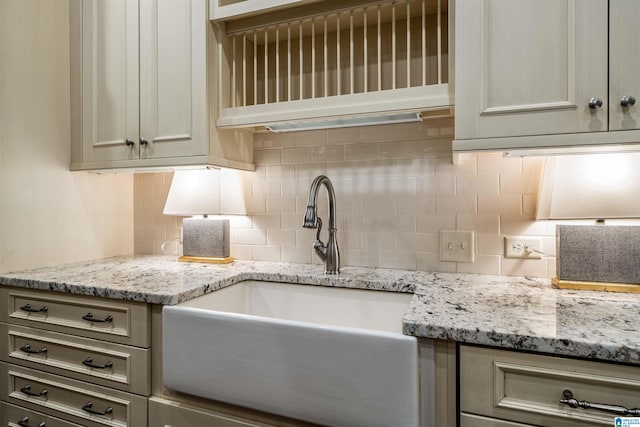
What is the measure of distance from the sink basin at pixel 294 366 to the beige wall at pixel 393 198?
571 millimetres

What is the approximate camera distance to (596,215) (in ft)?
3.66

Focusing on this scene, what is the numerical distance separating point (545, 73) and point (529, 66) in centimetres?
5

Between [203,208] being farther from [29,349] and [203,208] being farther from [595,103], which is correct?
[595,103]

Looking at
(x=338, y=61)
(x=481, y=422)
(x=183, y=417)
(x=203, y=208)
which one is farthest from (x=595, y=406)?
(x=203, y=208)

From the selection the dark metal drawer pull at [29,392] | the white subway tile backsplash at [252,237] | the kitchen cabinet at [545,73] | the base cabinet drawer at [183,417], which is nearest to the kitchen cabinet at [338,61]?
the kitchen cabinet at [545,73]

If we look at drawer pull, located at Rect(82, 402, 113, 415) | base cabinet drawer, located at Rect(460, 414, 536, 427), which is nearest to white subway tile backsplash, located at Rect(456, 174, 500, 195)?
base cabinet drawer, located at Rect(460, 414, 536, 427)

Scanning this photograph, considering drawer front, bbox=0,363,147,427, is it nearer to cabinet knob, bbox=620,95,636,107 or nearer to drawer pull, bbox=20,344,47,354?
drawer pull, bbox=20,344,47,354

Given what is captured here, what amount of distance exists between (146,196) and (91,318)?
0.88 m

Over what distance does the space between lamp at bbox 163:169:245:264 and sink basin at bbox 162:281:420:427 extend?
1.66 feet

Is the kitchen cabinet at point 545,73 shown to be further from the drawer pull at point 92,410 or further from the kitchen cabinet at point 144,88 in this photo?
the drawer pull at point 92,410

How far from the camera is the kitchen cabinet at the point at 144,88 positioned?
1.41 metres

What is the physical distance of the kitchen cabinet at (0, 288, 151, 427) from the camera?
112 cm

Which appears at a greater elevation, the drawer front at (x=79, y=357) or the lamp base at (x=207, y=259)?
the lamp base at (x=207, y=259)

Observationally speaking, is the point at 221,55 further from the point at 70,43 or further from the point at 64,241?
the point at 64,241
